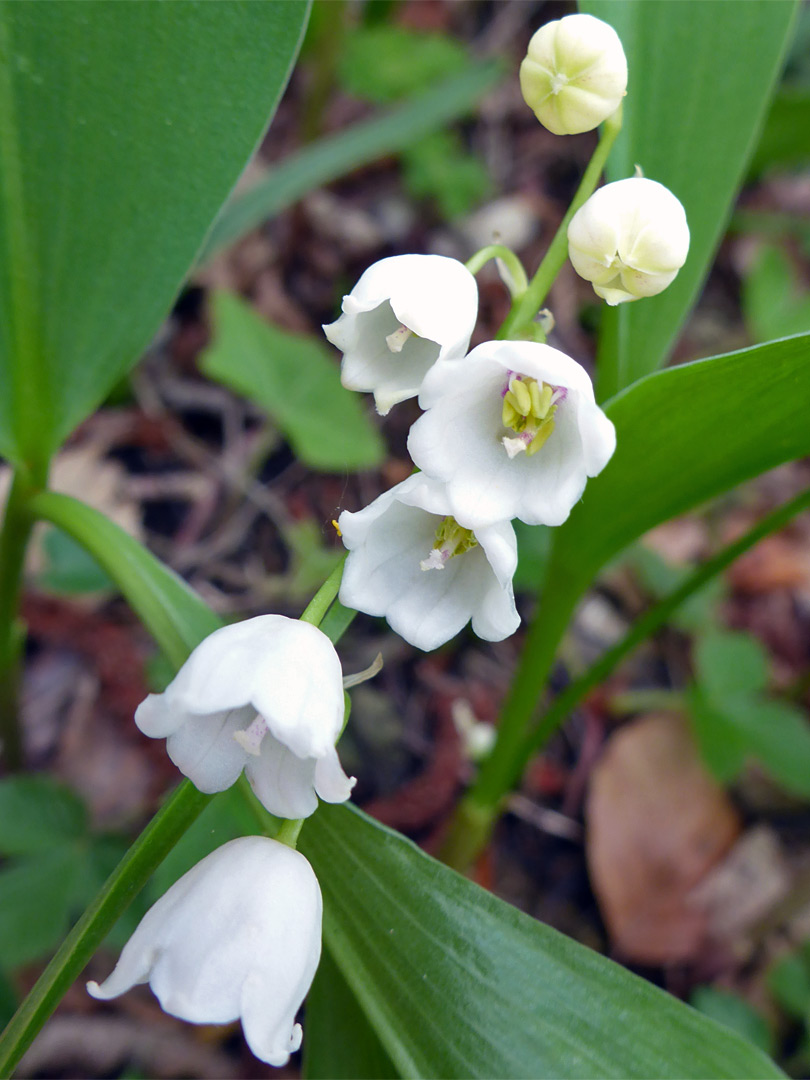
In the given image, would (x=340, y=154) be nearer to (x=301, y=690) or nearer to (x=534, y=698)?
(x=534, y=698)

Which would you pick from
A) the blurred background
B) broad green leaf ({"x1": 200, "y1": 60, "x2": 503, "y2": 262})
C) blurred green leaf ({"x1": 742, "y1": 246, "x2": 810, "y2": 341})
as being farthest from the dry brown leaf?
broad green leaf ({"x1": 200, "y1": 60, "x2": 503, "y2": 262})

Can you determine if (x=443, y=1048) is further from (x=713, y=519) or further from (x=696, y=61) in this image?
(x=713, y=519)

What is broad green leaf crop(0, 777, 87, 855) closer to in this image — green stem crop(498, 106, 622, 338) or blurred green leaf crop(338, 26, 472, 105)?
green stem crop(498, 106, 622, 338)

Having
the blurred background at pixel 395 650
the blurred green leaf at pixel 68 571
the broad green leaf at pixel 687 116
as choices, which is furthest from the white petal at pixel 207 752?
the blurred green leaf at pixel 68 571

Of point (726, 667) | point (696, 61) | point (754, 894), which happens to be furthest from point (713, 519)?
point (696, 61)

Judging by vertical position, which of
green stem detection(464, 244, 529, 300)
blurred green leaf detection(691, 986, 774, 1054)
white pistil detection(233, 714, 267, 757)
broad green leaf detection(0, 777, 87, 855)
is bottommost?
blurred green leaf detection(691, 986, 774, 1054)
